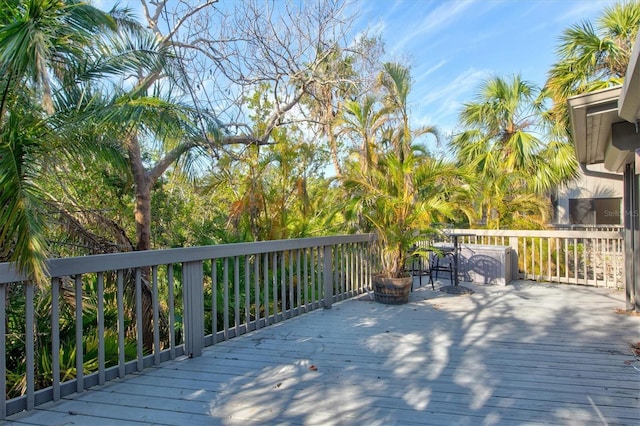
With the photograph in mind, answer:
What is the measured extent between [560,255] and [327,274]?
493cm

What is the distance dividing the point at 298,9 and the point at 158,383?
6287mm

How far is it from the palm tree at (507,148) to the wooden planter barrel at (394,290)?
395 centimetres

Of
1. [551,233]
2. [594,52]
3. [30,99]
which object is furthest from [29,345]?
[594,52]

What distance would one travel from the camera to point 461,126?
10.5m

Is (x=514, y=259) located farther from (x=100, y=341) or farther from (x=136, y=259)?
(x=100, y=341)

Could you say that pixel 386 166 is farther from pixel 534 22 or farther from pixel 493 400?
pixel 534 22

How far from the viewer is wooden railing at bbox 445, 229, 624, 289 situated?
20.8 ft

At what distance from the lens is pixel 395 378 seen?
2.72m

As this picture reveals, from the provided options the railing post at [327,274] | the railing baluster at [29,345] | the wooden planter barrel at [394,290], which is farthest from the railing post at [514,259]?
the railing baluster at [29,345]

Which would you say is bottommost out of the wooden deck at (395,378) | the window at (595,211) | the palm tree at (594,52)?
the wooden deck at (395,378)

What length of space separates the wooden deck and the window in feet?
31.5

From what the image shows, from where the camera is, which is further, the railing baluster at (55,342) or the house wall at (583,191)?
the house wall at (583,191)

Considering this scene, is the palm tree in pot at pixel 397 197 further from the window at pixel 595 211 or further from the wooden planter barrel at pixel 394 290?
the window at pixel 595 211

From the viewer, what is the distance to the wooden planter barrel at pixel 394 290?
5.13 metres
